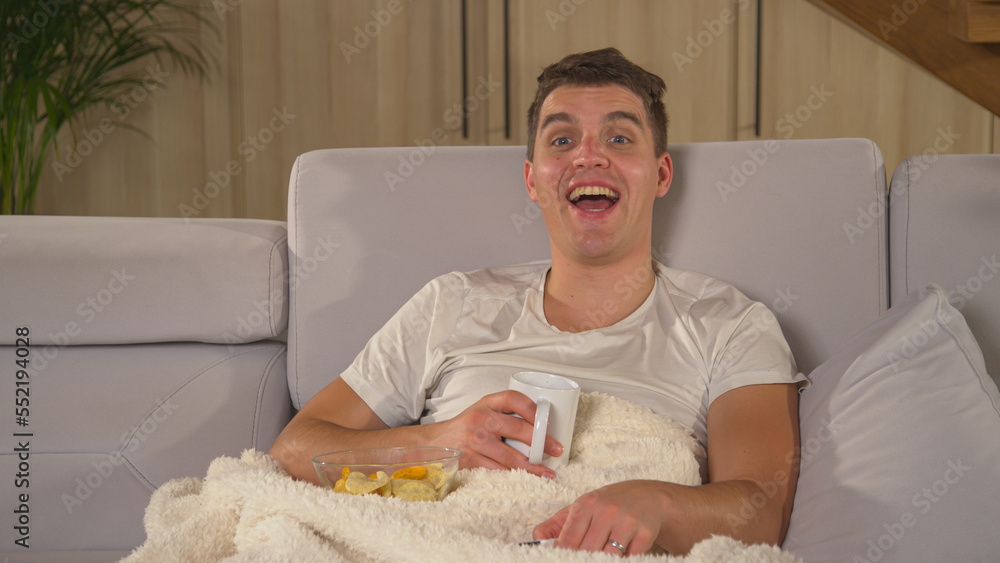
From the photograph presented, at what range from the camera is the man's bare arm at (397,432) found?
35.5 inches

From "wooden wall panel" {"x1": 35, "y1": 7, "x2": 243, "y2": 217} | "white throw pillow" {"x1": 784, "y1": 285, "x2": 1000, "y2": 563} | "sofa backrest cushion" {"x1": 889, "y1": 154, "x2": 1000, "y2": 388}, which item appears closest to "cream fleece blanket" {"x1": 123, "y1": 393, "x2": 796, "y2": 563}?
"white throw pillow" {"x1": 784, "y1": 285, "x2": 1000, "y2": 563}

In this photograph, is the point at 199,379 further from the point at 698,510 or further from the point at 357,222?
the point at 698,510

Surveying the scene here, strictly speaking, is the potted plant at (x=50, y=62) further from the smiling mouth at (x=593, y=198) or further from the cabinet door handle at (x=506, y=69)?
the smiling mouth at (x=593, y=198)

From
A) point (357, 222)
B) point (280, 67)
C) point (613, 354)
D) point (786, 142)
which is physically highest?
point (280, 67)

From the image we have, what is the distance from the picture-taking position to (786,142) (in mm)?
1272

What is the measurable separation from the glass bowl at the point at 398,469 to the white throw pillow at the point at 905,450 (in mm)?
408

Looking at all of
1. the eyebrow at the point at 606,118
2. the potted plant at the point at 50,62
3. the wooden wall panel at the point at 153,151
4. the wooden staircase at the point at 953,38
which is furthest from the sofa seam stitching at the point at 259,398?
the wooden wall panel at the point at 153,151

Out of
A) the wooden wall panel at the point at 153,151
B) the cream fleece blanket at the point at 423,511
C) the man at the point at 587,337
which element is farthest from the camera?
the wooden wall panel at the point at 153,151

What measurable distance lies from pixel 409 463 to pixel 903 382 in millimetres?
590

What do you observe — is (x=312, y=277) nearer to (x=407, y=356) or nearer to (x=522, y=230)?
(x=407, y=356)

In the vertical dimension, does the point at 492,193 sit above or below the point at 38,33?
below

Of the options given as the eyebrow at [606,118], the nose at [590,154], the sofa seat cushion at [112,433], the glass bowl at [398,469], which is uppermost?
the eyebrow at [606,118]

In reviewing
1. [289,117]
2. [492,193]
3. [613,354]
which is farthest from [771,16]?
[613,354]

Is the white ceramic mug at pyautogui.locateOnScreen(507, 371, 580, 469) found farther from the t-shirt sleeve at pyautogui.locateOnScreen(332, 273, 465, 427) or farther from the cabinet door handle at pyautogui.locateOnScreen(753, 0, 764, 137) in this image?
the cabinet door handle at pyautogui.locateOnScreen(753, 0, 764, 137)
